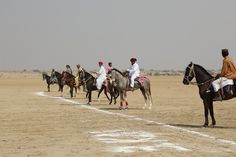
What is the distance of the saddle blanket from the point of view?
16016mm

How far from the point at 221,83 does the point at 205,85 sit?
2.28 feet

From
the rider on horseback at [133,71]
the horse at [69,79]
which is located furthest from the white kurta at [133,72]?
the horse at [69,79]

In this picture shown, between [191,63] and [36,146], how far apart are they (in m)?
7.06

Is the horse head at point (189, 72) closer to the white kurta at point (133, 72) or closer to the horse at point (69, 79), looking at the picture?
the white kurta at point (133, 72)

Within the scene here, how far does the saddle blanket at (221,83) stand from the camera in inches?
631

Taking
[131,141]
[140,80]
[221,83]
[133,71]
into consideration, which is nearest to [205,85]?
[221,83]

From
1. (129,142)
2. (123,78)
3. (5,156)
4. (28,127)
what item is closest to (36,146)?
(5,156)

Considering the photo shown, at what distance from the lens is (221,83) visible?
16.2m

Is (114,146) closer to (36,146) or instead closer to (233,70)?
(36,146)

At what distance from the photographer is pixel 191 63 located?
1719 cm

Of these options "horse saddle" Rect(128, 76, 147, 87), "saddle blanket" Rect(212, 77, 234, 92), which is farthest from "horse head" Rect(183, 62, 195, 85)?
"horse saddle" Rect(128, 76, 147, 87)

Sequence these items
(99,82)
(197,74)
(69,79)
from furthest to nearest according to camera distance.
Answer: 1. (69,79)
2. (99,82)
3. (197,74)

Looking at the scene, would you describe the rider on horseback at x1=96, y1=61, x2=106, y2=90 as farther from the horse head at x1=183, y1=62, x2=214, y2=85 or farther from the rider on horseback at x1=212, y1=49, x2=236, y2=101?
the rider on horseback at x1=212, y1=49, x2=236, y2=101

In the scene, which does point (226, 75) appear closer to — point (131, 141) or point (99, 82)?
point (131, 141)
